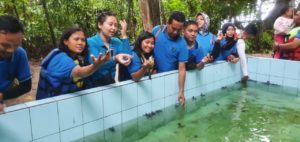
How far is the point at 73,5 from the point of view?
823 centimetres

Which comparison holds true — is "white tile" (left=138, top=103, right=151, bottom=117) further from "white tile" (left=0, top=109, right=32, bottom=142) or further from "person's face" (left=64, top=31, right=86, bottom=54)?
"white tile" (left=0, top=109, right=32, bottom=142)

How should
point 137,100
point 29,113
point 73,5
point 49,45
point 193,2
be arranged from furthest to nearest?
point 193,2 < point 49,45 < point 73,5 < point 137,100 < point 29,113

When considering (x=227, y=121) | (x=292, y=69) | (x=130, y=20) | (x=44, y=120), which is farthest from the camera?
(x=130, y=20)

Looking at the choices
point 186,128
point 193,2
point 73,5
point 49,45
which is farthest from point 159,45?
point 193,2

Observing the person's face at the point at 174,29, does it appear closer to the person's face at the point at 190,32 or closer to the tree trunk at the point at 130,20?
the person's face at the point at 190,32

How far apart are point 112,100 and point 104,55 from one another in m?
0.91

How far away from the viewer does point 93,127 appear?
326 cm

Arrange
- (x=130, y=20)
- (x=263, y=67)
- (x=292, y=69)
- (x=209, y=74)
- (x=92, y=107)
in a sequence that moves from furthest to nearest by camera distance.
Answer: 1. (x=130, y=20)
2. (x=263, y=67)
3. (x=292, y=69)
4. (x=209, y=74)
5. (x=92, y=107)

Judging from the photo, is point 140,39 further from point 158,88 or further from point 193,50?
point 193,50

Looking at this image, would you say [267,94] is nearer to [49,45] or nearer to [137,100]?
[137,100]

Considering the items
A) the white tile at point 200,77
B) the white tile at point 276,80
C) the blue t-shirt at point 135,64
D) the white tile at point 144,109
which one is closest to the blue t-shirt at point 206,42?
the white tile at point 200,77

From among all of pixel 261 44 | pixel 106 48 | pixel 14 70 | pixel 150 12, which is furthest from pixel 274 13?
pixel 14 70

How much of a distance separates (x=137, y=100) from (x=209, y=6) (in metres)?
7.39

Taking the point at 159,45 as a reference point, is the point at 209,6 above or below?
above
